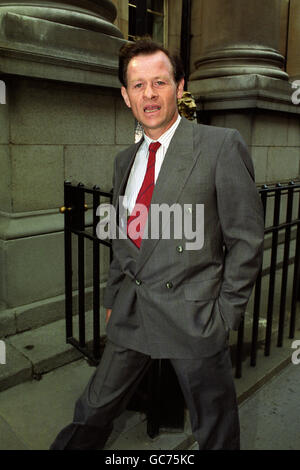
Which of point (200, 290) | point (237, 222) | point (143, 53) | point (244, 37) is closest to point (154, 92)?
point (143, 53)

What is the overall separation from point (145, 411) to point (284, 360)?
4.62 ft

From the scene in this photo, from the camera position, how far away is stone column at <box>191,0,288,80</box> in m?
6.64

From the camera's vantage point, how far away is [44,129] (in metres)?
3.96

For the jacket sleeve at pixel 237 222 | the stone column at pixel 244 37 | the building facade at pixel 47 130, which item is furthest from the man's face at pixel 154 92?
the stone column at pixel 244 37

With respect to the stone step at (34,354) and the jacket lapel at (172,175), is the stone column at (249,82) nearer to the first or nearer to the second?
the stone step at (34,354)

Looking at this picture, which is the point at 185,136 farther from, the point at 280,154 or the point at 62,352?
the point at 280,154

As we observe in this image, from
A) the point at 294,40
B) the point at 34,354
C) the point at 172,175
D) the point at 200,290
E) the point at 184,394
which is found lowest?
the point at 34,354

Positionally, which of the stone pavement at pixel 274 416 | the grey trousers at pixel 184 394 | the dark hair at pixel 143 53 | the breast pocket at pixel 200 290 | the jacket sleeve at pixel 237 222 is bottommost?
the stone pavement at pixel 274 416

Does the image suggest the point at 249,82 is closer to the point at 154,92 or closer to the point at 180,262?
the point at 154,92

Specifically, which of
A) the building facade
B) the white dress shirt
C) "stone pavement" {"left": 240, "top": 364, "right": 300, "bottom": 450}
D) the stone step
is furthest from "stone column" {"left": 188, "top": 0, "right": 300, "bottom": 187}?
the white dress shirt

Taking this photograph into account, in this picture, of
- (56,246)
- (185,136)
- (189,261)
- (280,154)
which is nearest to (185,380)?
(189,261)

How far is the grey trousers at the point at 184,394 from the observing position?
6.88ft

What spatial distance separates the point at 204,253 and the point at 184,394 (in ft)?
2.43
